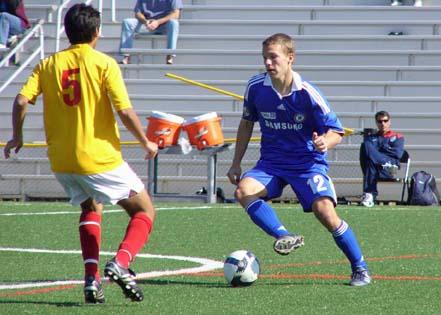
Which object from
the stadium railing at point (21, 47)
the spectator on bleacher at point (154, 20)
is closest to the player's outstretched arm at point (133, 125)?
the stadium railing at point (21, 47)

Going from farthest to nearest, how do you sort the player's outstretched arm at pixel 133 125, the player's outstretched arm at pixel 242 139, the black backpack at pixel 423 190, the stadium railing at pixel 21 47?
the stadium railing at pixel 21 47 → the black backpack at pixel 423 190 → the player's outstretched arm at pixel 242 139 → the player's outstretched arm at pixel 133 125

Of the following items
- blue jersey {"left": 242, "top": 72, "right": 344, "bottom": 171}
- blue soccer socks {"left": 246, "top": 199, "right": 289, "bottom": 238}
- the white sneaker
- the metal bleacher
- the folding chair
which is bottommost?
the white sneaker

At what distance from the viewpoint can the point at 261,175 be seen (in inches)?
319

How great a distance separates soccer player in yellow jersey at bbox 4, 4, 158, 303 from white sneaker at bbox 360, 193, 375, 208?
966 centimetres

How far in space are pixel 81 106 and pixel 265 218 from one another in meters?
1.76

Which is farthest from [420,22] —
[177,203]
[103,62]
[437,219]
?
[103,62]

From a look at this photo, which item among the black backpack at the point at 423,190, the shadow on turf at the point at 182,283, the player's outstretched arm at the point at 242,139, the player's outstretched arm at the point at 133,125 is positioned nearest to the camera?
the player's outstretched arm at the point at 133,125

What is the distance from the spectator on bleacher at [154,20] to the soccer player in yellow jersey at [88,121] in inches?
517

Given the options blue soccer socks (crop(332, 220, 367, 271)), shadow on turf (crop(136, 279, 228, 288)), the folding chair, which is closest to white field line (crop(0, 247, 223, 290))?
shadow on turf (crop(136, 279, 228, 288))

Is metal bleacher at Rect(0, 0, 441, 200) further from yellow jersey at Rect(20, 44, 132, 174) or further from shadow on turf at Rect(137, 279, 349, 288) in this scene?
yellow jersey at Rect(20, 44, 132, 174)

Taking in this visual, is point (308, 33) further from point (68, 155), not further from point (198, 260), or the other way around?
point (68, 155)

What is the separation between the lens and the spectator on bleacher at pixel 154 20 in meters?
19.9

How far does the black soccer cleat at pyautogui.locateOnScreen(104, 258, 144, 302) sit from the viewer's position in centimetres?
645

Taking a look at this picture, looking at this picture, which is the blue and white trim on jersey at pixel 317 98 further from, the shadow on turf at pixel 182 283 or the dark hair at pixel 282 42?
the shadow on turf at pixel 182 283
